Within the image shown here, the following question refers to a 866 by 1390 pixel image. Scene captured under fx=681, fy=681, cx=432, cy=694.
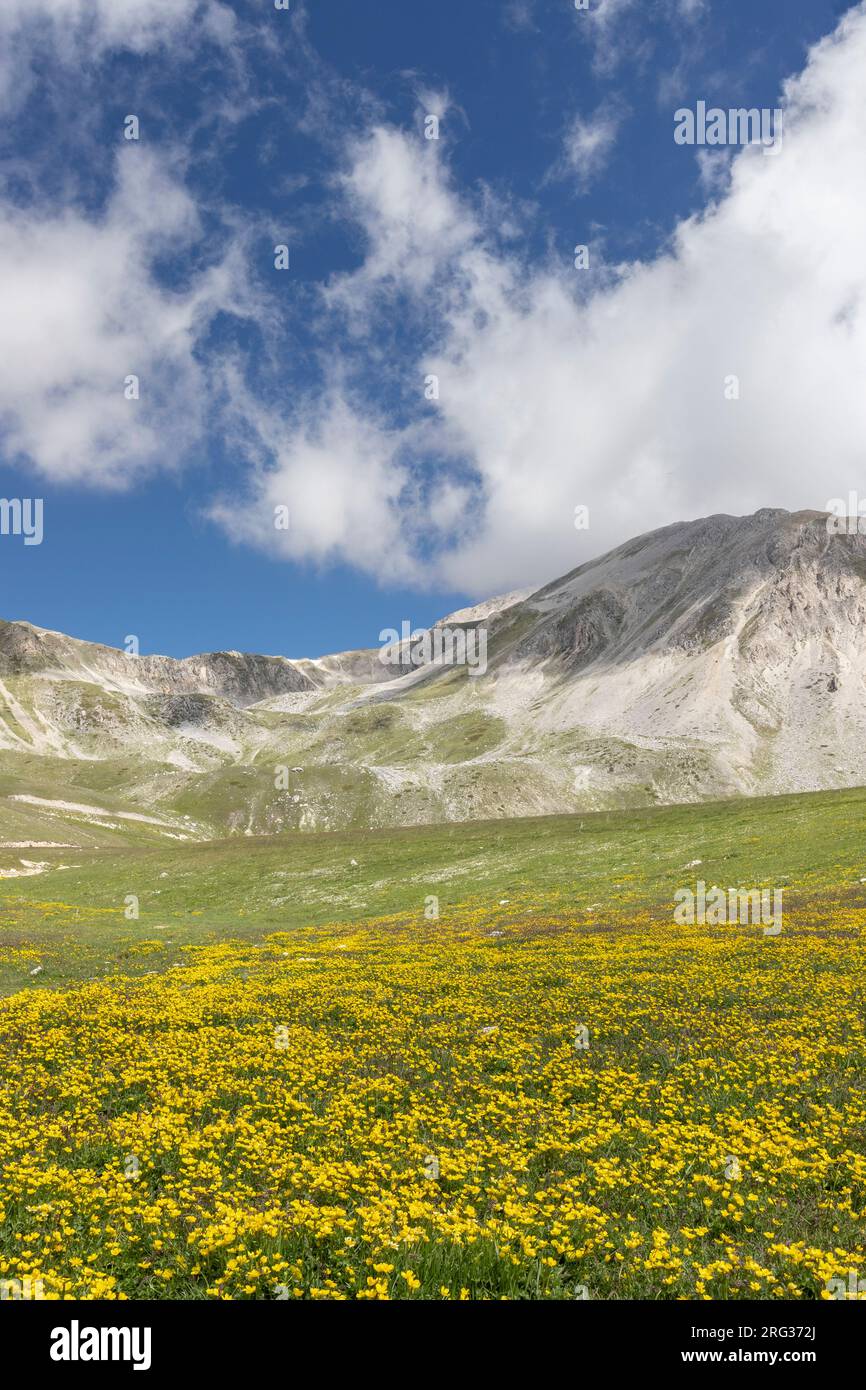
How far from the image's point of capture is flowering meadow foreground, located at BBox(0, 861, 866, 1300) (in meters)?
9.25

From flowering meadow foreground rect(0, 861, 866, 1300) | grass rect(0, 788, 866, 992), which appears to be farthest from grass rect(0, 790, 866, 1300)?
grass rect(0, 788, 866, 992)

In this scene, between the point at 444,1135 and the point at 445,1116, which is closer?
the point at 444,1135

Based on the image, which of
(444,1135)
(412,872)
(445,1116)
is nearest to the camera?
(444,1135)

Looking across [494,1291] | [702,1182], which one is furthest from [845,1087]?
[494,1291]

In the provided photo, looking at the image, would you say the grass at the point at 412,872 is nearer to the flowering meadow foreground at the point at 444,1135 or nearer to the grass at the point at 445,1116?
the grass at the point at 445,1116

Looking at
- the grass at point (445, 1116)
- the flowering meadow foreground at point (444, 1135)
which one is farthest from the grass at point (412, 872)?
the flowering meadow foreground at point (444, 1135)

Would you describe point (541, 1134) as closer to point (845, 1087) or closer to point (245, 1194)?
point (245, 1194)

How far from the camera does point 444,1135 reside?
13562mm

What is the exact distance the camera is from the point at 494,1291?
890 centimetres

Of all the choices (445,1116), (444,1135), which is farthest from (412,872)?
(444,1135)

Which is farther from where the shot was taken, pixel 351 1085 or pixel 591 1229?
pixel 351 1085

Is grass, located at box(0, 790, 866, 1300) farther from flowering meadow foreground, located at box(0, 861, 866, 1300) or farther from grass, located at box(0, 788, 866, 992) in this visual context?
grass, located at box(0, 788, 866, 992)

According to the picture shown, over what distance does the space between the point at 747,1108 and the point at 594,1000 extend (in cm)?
890

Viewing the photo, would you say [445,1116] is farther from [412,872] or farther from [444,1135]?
[412,872]
